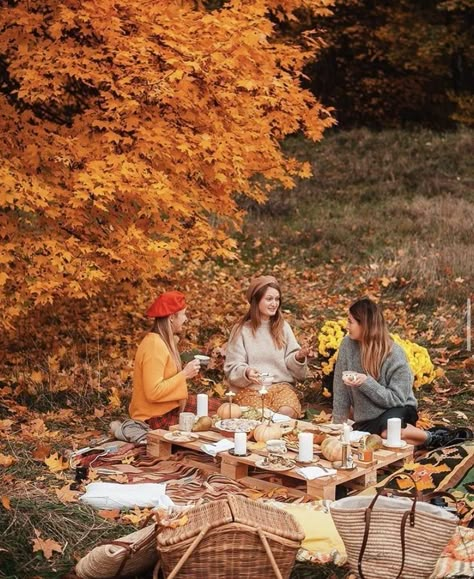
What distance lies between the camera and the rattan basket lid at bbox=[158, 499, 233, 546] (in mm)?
3900

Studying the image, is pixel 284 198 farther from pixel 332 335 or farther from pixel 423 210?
pixel 332 335

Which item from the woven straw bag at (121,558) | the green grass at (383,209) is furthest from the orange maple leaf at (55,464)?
the green grass at (383,209)

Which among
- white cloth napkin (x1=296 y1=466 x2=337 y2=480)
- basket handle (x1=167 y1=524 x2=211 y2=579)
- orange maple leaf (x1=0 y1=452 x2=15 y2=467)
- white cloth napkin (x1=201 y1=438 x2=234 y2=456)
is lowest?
orange maple leaf (x1=0 y1=452 x2=15 y2=467)

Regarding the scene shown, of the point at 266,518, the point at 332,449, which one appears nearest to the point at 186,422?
the point at 332,449

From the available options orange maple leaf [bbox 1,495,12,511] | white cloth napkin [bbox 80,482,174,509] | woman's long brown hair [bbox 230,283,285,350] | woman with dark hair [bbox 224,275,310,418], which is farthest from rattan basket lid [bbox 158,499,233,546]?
woman's long brown hair [bbox 230,283,285,350]

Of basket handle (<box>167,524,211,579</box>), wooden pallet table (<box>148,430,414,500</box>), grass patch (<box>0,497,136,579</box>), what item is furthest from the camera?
wooden pallet table (<box>148,430,414,500</box>)

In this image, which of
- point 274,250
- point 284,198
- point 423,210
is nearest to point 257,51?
point 274,250

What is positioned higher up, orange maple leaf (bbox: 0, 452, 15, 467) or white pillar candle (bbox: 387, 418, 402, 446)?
white pillar candle (bbox: 387, 418, 402, 446)

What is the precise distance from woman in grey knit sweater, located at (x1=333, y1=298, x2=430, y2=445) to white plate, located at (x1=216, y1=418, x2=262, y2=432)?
717 mm

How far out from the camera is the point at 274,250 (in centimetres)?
1414

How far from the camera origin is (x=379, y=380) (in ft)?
20.7

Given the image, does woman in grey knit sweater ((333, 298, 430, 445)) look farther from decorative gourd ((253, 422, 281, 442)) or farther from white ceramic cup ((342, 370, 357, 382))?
decorative gourd ((253, 422, 281, 442))

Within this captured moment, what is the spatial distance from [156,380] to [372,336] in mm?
1502

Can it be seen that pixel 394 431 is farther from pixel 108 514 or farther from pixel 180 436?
pixel 108 514
